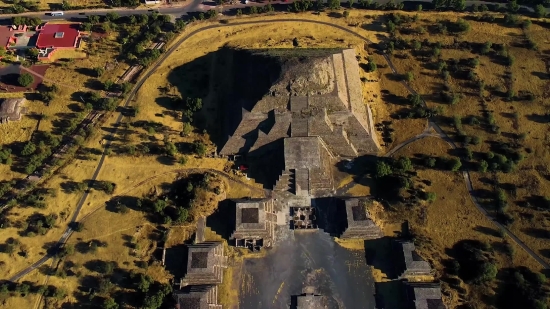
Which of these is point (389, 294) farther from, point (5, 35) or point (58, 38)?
point (5, 35)

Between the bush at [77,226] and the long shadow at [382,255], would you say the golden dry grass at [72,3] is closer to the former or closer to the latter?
the bush at [77,226]

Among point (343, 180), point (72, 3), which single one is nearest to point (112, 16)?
point (72, 3)

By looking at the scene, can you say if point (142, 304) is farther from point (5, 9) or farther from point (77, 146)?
point (5, 9)

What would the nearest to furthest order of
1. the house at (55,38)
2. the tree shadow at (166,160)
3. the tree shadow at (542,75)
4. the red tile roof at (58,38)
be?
the tree shadow at (166,160)
the tree shadow at (542,75)
the house at (55,38)
the red tile roof at (58,38)

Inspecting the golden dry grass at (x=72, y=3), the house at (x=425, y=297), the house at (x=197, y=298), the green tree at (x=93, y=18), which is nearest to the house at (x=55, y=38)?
the green tree at (x=93, y=18)

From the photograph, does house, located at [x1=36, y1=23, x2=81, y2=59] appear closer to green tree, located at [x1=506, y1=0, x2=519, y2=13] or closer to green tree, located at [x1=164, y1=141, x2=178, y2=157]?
green tree, located at [x1=164, y1=141, x2=178, y2=157]

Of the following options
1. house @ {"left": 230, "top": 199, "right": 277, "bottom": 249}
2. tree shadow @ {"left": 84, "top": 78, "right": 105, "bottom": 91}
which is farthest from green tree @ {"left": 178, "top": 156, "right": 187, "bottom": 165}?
tree shadow @ {"left": 84, "top": 78, "right": 105, "bottom": 91}
